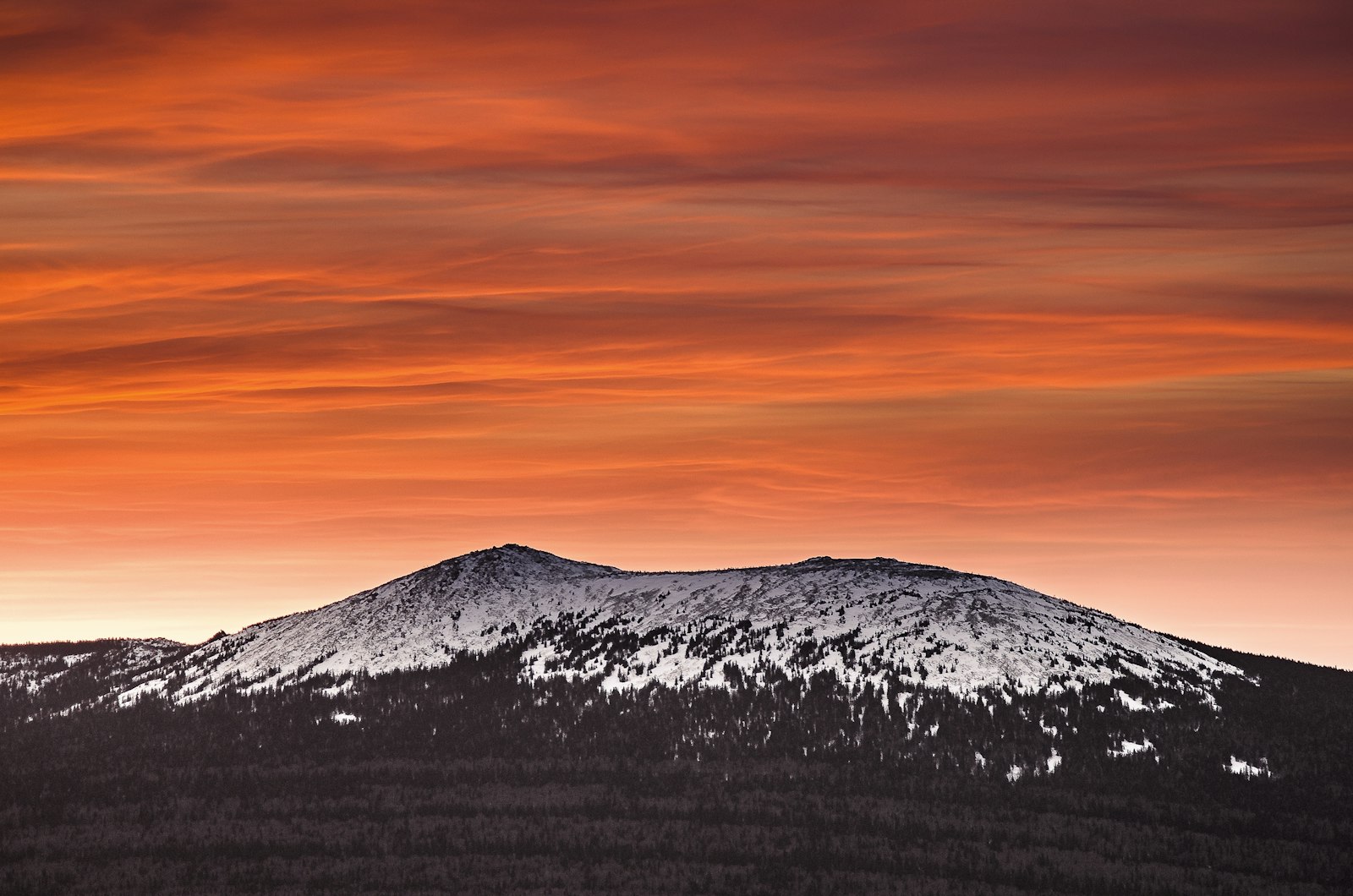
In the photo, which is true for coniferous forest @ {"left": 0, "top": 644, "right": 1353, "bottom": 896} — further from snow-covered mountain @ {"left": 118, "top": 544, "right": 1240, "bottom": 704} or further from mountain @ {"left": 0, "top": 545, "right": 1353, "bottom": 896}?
snow-covered mountain @ {"left": 118, "top": 544, "right": 1240, "bottom": 704}

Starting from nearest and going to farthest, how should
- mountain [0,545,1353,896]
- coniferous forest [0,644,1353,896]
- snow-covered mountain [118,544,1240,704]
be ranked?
coniferous forest [0,644,1353,896] < mountain [0,545,1353,896] < snow-covered mountain [118,544,1240,704]

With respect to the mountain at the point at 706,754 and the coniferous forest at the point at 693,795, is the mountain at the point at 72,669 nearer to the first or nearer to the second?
the mountain at the point at 706,754

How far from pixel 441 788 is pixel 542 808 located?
30.6ft

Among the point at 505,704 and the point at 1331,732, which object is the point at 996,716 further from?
the point at 505,704

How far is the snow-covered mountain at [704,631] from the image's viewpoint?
4867 inches

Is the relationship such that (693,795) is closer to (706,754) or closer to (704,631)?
(706,754)

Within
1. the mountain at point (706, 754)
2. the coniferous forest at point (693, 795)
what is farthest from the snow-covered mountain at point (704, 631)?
the coniferous forest at point (693, 795)

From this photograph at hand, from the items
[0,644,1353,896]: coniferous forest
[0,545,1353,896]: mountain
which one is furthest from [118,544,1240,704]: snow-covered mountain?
[0,644,1353,896]: coniferous forest

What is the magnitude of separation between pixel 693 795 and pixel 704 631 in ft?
82.0

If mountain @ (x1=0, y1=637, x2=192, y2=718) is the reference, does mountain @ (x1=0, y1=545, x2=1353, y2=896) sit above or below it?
below

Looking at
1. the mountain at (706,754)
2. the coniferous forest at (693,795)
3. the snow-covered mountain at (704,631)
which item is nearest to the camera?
the coniferous forest at (693,795)

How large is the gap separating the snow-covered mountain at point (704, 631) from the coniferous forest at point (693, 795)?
3.32 m

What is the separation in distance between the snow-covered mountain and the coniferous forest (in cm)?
332

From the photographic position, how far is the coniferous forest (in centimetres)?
9712
